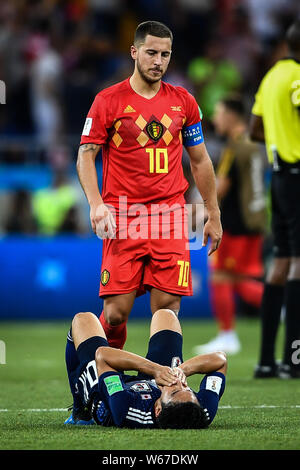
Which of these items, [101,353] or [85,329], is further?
[85,329]

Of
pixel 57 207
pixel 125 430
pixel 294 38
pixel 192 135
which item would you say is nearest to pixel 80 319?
pixel 125 430

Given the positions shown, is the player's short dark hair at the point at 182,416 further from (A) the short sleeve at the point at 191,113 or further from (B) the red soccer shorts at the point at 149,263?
(A) the short sleeve at the point at 191,113

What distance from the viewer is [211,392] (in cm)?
516

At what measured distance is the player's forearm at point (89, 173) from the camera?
5.86 meters

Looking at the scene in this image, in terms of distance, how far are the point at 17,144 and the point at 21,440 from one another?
993cm

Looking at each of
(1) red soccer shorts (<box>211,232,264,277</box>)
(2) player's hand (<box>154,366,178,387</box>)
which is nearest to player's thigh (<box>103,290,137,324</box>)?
(2) player's hand (<box>154,366,178,387</box>)

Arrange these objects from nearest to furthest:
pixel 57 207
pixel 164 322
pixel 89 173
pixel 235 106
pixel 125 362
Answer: pixel 125 362
pixel 164 322
pixel 89 173
pixel 235 106
pixel 57 207

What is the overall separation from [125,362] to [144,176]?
4.74 feet

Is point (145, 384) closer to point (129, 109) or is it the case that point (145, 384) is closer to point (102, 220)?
point (102, 220)

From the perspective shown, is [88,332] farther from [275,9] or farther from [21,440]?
[275,9]

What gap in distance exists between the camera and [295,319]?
7.80 metres

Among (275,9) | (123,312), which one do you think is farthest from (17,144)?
(123,312)

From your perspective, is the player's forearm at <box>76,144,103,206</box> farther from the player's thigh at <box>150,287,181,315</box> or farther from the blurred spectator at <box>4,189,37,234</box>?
the blurred spectator at <box>4,189,37,234</box>

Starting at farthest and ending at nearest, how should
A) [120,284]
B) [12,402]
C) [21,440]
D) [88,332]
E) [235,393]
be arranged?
[235,393], [12,402], [120,284], [88,332], [21,440]
